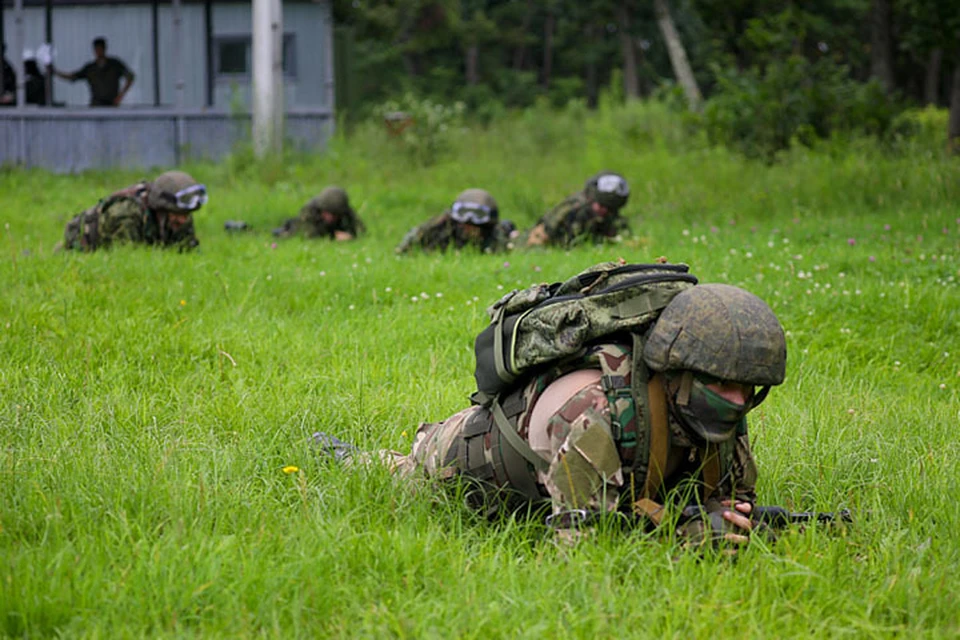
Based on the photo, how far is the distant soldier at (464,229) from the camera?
10500 mm

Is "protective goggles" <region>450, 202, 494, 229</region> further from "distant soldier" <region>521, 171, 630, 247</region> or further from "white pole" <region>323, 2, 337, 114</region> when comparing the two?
"white pole" <region>323, 2, 337, 114</region>

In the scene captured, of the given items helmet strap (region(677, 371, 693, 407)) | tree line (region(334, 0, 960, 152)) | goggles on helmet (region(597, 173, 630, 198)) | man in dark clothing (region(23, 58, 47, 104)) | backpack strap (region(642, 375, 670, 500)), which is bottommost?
backpack strap (region(642, 375, 670, 500))

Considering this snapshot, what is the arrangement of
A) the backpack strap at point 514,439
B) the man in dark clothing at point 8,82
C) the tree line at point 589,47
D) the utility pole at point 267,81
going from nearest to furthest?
the backpack strap at point 514,439
the utility pole at point 267,81
the man in dark clothing at point 8,82
the tree line at point 589,47

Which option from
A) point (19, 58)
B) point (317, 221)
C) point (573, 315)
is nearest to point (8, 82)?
point (19, 58)

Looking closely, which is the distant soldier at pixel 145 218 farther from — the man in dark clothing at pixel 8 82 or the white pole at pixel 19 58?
the man in dark clothing at pixel 8 82

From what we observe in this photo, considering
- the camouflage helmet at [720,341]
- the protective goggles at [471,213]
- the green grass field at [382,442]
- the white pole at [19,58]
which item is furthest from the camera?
the white pole at [19,58]

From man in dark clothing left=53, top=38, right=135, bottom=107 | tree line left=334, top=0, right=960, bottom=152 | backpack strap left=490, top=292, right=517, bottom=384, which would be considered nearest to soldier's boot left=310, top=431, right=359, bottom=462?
backpack strap left=490, top=292, right=517, bottom=384

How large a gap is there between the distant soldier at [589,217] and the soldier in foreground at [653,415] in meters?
6.90

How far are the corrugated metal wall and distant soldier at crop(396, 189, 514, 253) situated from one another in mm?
10398

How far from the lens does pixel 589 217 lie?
1097cm

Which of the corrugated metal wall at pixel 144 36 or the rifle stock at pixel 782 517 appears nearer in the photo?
the rifle stock at pixel 782 517

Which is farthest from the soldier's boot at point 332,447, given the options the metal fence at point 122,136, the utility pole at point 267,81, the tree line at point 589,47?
the tree line at point 589,47

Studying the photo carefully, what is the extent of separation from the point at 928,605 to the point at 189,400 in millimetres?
3518

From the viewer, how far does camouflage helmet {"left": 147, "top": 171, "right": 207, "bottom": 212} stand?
9742 millimetres
